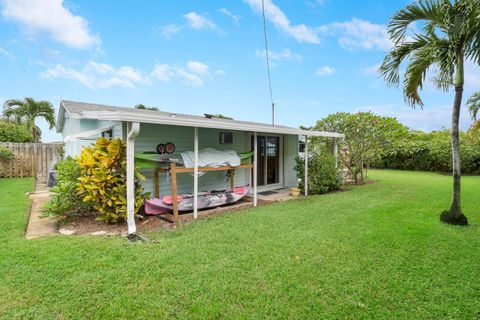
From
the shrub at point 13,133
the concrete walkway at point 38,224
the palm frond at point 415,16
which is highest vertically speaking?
the palm frond at point 415,16

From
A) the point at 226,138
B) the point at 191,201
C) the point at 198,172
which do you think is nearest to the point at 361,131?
the point at 226,138

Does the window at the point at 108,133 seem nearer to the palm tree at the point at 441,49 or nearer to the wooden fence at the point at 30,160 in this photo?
the wooden fence at the point at 30,160

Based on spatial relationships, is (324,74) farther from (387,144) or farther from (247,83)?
(387,144)

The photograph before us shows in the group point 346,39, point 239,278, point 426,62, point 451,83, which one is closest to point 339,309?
point 239,278

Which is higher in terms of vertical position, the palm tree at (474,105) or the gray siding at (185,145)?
the palm tree at (474,105)

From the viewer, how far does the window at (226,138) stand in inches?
317

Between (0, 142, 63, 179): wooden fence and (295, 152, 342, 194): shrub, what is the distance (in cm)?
1066

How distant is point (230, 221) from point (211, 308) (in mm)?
2939

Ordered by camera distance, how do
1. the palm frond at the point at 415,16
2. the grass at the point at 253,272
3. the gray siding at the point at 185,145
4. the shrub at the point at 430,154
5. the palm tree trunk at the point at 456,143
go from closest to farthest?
the grass at the point at 253,272, the palm frond at the point at 415,16, the palm tree trunk at the point at 456,143, the gray siding at the point at 185,145, the shrub at the point at 430,154

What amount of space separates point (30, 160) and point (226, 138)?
10161mm

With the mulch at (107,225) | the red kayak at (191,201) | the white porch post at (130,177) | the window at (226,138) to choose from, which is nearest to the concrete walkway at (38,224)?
the mulch at (107,225)

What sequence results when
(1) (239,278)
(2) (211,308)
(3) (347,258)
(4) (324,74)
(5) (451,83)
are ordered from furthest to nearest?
(4) (324,74) < (5) (451,83) < (3) (347,258) < (1) (239,278) < (2) (211,308)

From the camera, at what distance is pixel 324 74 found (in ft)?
46.5

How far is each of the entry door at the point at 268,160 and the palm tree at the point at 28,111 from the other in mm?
16693
